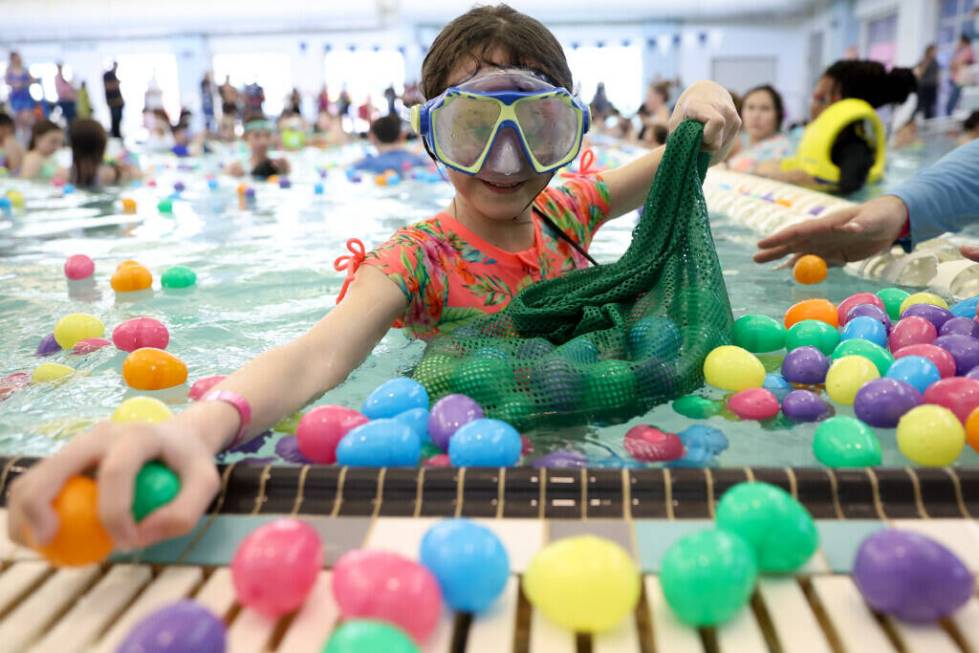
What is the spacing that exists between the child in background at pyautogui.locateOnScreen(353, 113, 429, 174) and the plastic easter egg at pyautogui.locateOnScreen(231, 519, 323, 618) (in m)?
8.52

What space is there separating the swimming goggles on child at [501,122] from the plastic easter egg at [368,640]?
55.3 inches

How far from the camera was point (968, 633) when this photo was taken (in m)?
1.00

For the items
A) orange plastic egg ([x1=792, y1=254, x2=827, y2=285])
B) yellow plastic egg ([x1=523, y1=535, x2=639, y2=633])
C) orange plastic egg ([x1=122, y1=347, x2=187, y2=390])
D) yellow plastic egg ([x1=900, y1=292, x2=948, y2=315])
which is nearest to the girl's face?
orange plastic egg ([x1=792, y1=254, x2=827, y2=285])

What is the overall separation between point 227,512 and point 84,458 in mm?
295

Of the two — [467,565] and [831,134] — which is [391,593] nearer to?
[467,565]

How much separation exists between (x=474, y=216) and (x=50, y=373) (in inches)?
51.7

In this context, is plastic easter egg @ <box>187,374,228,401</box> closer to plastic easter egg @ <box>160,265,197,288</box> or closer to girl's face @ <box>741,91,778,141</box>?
plastic easter egg @ <box>160,265,197,288</box>

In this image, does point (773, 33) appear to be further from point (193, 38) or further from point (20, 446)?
point (20, 446)

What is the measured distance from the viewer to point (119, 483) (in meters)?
1.06

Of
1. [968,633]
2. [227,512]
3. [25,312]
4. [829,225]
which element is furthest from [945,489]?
[25,312]

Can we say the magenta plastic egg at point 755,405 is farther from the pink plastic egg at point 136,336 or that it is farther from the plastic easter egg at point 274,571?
the pink plastic egg at point 136,336

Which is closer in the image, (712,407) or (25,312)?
(712,407)

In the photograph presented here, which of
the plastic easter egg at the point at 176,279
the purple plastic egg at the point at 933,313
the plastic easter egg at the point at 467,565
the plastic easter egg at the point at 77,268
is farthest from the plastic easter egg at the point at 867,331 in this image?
the plastic easter egg at the point at 77,268

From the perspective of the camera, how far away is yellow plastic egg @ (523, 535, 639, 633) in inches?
39.3
